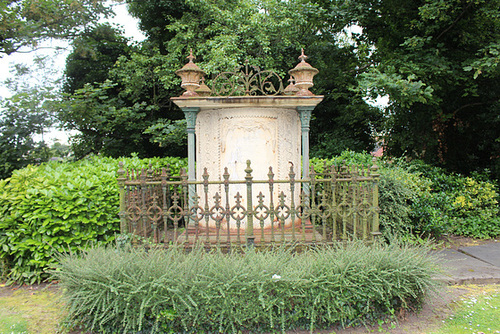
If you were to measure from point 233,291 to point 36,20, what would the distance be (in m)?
11.2

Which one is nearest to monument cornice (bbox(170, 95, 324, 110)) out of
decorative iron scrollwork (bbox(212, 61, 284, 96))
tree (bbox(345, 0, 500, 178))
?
decorative iron scrollwork (bbox(212, 61, 284, 96))

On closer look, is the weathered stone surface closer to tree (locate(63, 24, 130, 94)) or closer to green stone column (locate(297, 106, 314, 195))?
green stone column (locate(297, 106, 314, 195))

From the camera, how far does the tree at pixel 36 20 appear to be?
30.7 feet

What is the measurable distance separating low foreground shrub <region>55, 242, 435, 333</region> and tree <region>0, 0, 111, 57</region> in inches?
364

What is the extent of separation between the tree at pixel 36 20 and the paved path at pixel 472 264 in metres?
11.7

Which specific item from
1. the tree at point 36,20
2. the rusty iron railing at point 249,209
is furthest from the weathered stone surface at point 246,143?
the tree at point 36,20

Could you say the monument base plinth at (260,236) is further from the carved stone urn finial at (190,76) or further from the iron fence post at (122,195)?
the carved stone urn finial at (190,76)

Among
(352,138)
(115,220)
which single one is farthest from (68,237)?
(352,138)

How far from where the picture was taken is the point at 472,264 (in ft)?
16.9

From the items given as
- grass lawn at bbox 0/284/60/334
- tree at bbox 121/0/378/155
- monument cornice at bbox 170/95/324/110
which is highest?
tree at bbox 121/0/378/155

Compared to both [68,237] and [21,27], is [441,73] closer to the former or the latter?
[68,237]

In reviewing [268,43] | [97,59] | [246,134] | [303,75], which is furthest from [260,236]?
[97,59]

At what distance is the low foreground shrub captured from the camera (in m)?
3.11

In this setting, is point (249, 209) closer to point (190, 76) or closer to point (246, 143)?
point (246, 143)
